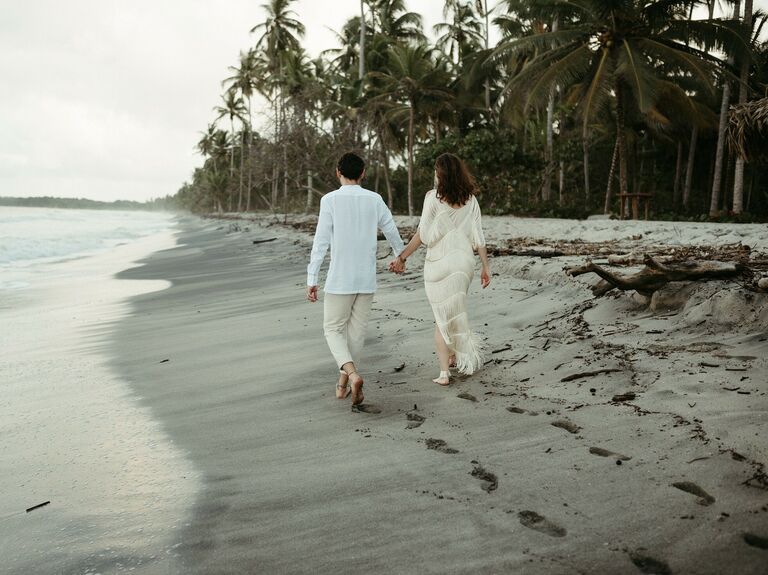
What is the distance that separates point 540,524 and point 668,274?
3122mm

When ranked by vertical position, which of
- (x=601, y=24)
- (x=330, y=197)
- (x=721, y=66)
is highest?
(x=601, y=24)

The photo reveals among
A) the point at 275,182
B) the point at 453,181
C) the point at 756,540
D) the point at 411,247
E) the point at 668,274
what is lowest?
the point at 756,540

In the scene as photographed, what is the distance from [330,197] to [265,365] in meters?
1.58

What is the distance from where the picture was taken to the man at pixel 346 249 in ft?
12.0

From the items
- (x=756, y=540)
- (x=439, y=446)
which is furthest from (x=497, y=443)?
(x=756, y=540)

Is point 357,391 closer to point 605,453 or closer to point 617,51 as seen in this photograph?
point 605,453

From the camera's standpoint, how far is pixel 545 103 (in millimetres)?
19375

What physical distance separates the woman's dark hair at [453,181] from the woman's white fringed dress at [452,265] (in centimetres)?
6

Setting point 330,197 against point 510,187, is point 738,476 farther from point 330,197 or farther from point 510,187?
point 510,187

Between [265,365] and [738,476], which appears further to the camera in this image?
[265,365]

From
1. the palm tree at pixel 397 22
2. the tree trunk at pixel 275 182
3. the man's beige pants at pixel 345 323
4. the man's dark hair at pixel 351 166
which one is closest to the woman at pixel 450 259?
the man's beige pants at pixel 345 323

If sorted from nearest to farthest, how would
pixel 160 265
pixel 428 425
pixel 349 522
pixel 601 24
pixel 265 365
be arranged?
pixel 349 522 → pixel 428 425 → pixel 265 365 → pixel 160 265 → pixel 601 24

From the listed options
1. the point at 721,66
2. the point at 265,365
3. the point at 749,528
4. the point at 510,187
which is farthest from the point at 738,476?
the point at 510,187

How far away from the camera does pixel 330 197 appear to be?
3.64 meters
